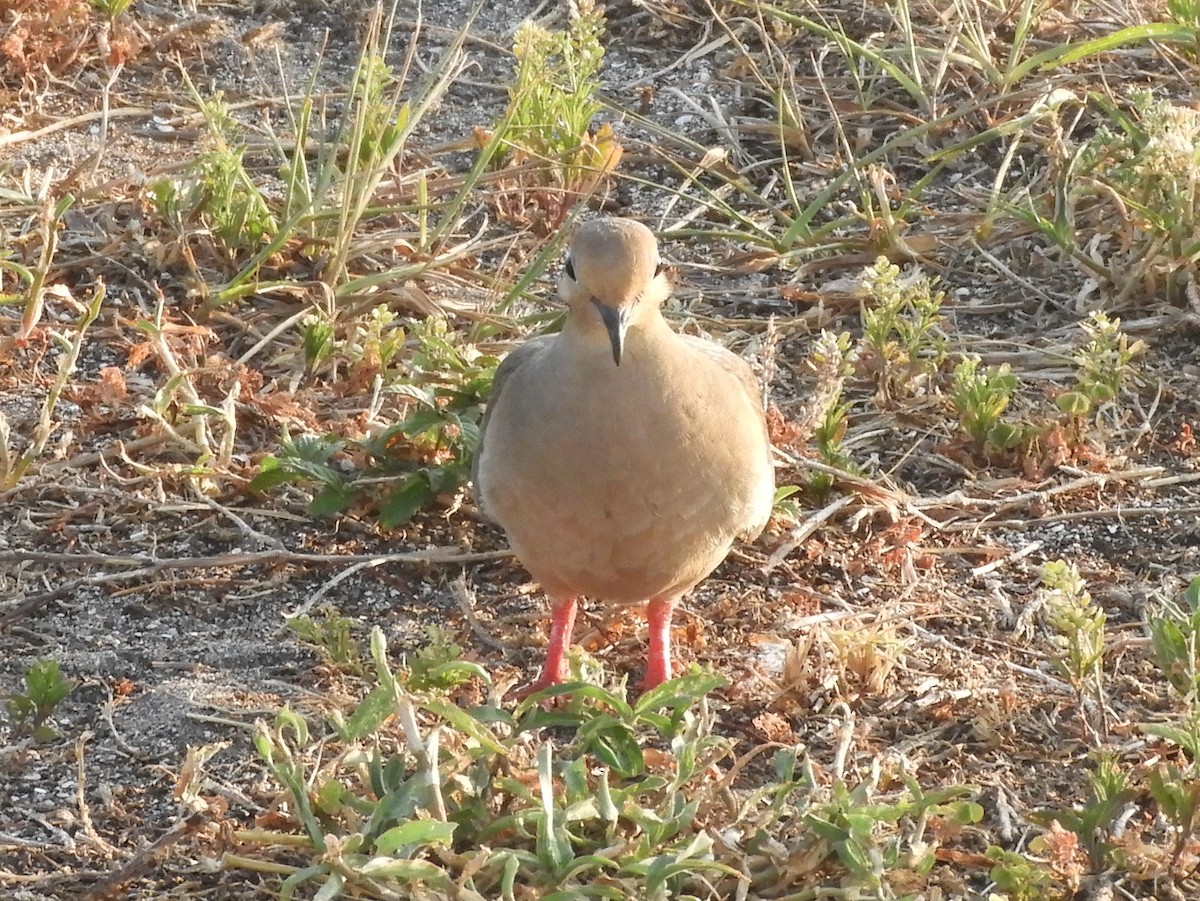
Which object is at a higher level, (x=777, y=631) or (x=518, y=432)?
(x=518, y=432)

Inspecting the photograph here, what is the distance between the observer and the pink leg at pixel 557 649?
171 inches

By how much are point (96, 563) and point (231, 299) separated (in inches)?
50.7

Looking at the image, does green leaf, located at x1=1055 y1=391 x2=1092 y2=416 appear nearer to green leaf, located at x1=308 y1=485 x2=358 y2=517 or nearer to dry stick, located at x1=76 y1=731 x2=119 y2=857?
green leaf, located at x1=308 y1=485 x2=358 y2=517

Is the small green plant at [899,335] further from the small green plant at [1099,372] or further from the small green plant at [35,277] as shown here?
the small green plant at [35,277]

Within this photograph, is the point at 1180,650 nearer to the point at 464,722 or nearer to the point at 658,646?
the point at 658,646

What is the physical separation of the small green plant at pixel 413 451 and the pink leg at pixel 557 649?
561 mm

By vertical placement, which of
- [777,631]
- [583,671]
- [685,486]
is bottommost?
[777,631]

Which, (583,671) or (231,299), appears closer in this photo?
(583,671)

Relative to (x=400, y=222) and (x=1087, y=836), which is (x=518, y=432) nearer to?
(x=1087, y=836)

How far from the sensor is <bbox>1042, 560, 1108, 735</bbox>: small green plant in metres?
3.66

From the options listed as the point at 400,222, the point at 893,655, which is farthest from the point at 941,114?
the point at 893,655

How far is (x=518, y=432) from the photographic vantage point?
4.09m

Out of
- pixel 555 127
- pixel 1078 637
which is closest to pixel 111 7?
pixel 555 127

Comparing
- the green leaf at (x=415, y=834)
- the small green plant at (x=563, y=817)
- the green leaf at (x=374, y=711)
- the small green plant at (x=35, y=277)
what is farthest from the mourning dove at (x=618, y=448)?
the small green plant at (x=35, y=277)
